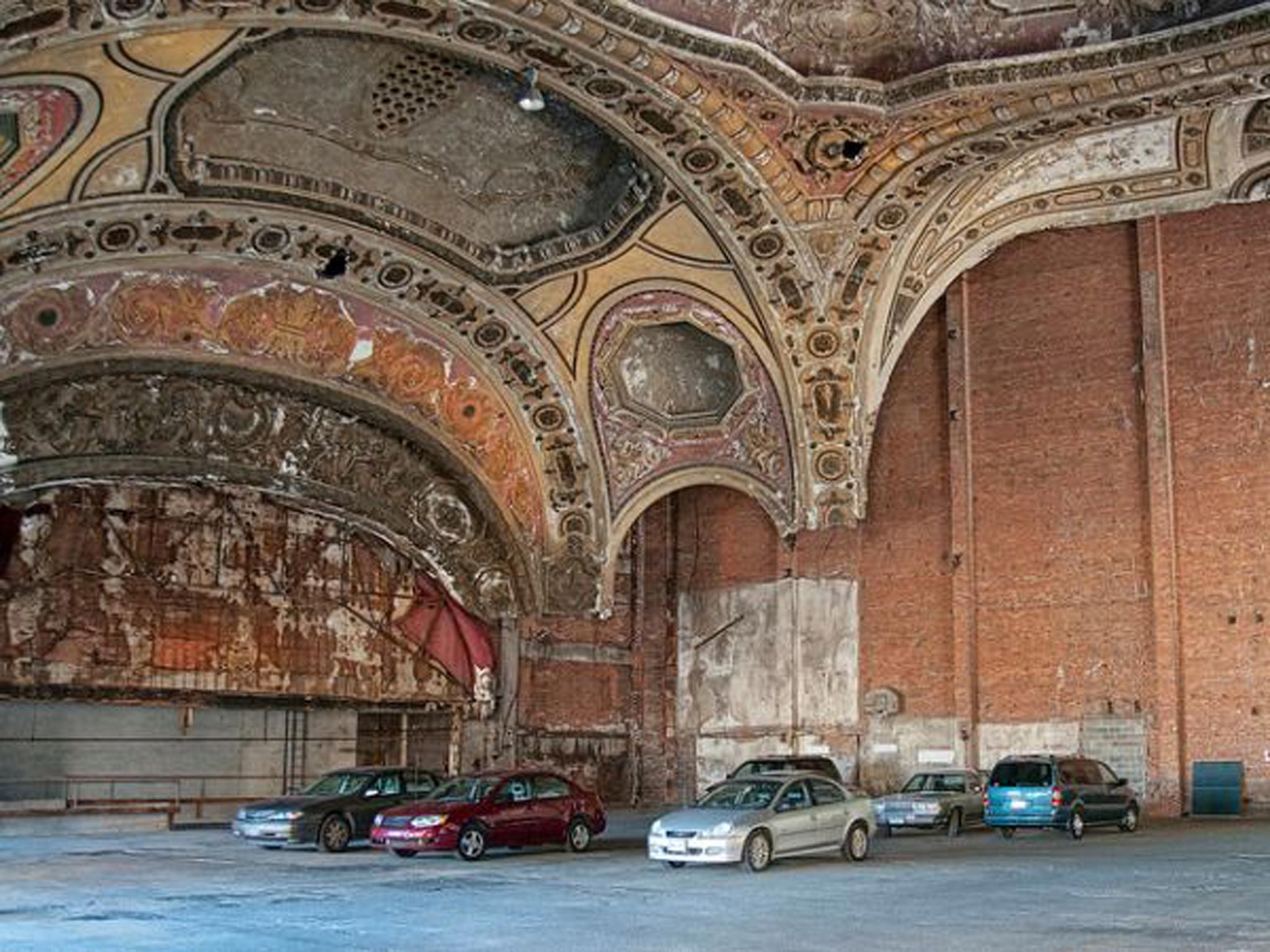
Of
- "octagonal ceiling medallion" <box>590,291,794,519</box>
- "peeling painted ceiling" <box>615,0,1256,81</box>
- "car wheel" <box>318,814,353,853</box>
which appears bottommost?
"car wheel" <box>318,814,353,853</box>

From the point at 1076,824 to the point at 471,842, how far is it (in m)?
7.71

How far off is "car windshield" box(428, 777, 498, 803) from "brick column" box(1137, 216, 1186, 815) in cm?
1079

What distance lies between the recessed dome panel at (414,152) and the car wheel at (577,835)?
900cm

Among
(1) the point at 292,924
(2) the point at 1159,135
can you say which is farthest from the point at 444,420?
(1) the point at 292,924

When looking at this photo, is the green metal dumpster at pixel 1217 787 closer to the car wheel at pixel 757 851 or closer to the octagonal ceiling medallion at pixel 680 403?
the octagonal ceiling medallion at pixel 680 403

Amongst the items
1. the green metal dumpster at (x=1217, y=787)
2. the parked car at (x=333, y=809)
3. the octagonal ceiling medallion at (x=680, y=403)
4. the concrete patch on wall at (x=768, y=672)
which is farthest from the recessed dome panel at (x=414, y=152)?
the green metal dumpster at (x=1217, y=787)

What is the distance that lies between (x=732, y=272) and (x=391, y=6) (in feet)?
24.5

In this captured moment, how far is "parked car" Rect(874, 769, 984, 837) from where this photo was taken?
20.5 meters

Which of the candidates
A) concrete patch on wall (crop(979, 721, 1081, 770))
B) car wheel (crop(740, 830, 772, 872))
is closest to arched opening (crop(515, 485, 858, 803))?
concrete patch on wall (crop(979, 721, 1081, 770))

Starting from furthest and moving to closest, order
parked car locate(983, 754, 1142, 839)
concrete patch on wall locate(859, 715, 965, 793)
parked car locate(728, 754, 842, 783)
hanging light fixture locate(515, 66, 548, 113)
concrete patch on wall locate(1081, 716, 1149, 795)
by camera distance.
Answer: concrete patch on wall locate(859, 715, 965, 793) → concrete patch on wall locate(1081, 716, 1149, 795) → parked car locate(728, 754, 842, 783) → parked car locate(983, 754, 1142, 839) → hanging light fixture locate(515, 66, 548, 113)

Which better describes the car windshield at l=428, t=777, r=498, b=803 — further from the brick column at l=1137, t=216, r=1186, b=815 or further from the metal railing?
the brick column at l=1137, t=216, r=1186, b=815

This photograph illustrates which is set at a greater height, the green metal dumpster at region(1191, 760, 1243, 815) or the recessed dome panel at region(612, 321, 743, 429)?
the recessed dome panel at region(612, 321, 743, 429)

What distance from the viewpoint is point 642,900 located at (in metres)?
12.2

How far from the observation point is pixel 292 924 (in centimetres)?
1067
